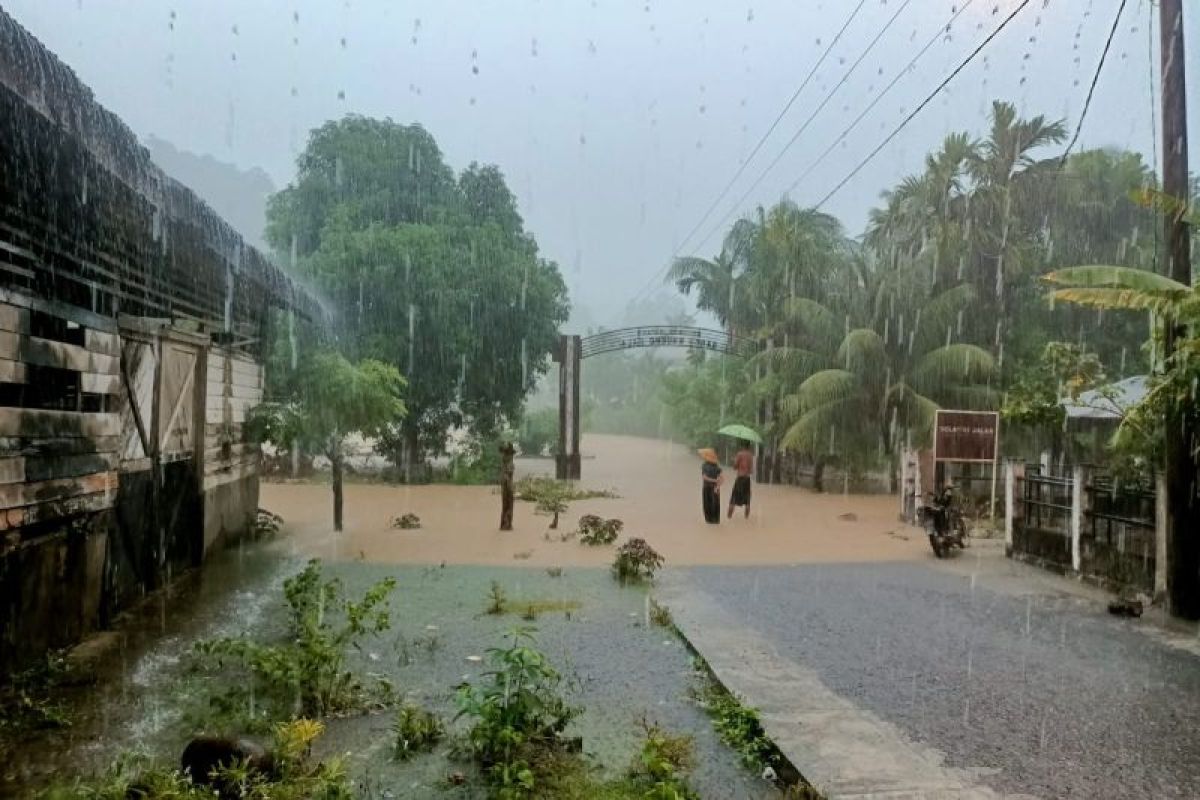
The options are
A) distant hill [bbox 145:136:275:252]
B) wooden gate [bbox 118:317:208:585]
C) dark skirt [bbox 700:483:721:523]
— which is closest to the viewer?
wooden gate [bbox 118:317:208:585]

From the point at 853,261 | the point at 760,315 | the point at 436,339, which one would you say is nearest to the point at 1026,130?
the point at 853,261

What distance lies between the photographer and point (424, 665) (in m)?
6.52

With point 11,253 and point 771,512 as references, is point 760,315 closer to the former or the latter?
point 771,512

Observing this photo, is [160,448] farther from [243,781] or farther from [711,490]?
[711,490]

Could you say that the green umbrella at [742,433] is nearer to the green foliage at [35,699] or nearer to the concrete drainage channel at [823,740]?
the concrete drainage channel at [823,740]

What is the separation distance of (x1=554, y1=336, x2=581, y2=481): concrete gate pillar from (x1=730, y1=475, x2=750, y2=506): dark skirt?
7.46 meters

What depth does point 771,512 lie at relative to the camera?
1745 centimetres

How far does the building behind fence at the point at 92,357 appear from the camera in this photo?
17.9 ft

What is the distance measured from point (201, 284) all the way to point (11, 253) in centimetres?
452

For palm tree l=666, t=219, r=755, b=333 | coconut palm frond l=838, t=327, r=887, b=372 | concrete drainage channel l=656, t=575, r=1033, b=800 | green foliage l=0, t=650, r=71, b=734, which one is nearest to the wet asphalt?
concrete drainage channel l=656, t=575, r=1033, b=800

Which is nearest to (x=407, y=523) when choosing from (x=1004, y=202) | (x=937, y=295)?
(x=937, y=295)

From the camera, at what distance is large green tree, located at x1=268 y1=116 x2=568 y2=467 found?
2014 centimetres

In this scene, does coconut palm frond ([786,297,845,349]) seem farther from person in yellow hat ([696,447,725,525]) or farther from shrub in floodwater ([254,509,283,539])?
shrub in floodwater ([254,509,283,539])

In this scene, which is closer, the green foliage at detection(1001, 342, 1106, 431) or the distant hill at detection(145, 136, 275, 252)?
the green foliage at detection(1001, 342, 1106, 431)
